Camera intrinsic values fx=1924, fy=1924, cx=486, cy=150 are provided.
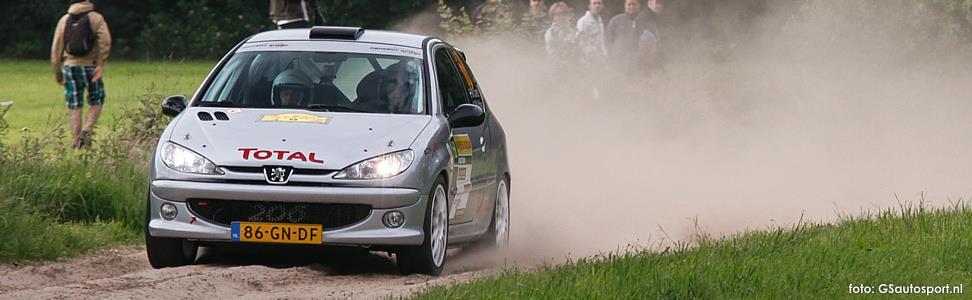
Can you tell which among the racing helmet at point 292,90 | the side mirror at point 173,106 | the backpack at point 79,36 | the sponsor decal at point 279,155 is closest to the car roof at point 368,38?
the racing helmet at point 292,90

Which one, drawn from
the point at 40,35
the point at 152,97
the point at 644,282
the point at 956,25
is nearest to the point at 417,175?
the point at 644,282

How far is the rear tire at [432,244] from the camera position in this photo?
10711 millimetres

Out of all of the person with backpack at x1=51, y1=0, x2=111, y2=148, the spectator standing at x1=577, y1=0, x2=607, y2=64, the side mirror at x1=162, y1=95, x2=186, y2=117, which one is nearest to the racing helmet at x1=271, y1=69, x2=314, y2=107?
the side mirror at x1=162, y1=95, x2=186, y2=117

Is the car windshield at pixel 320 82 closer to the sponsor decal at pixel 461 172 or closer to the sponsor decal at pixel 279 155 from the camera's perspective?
the sponsor decal at pixel 461 172

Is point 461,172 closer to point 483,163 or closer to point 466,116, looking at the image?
point 466,116

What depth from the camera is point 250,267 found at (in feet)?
34.3

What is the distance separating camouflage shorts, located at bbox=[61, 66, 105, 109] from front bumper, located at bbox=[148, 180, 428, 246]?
33.3 feet

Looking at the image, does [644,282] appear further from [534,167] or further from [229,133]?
[534,167]

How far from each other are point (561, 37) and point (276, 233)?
1334 centimetres

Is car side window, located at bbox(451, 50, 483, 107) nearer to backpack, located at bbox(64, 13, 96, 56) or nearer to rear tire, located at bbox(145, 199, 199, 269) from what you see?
rear tire, located at bbox(145, 199, 199, 269)

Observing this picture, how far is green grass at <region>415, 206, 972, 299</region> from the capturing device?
30.0 feet

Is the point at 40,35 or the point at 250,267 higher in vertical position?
the point at 40,35

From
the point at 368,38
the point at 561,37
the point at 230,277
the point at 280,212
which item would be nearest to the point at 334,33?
the point at 368,38

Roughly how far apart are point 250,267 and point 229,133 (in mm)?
826
